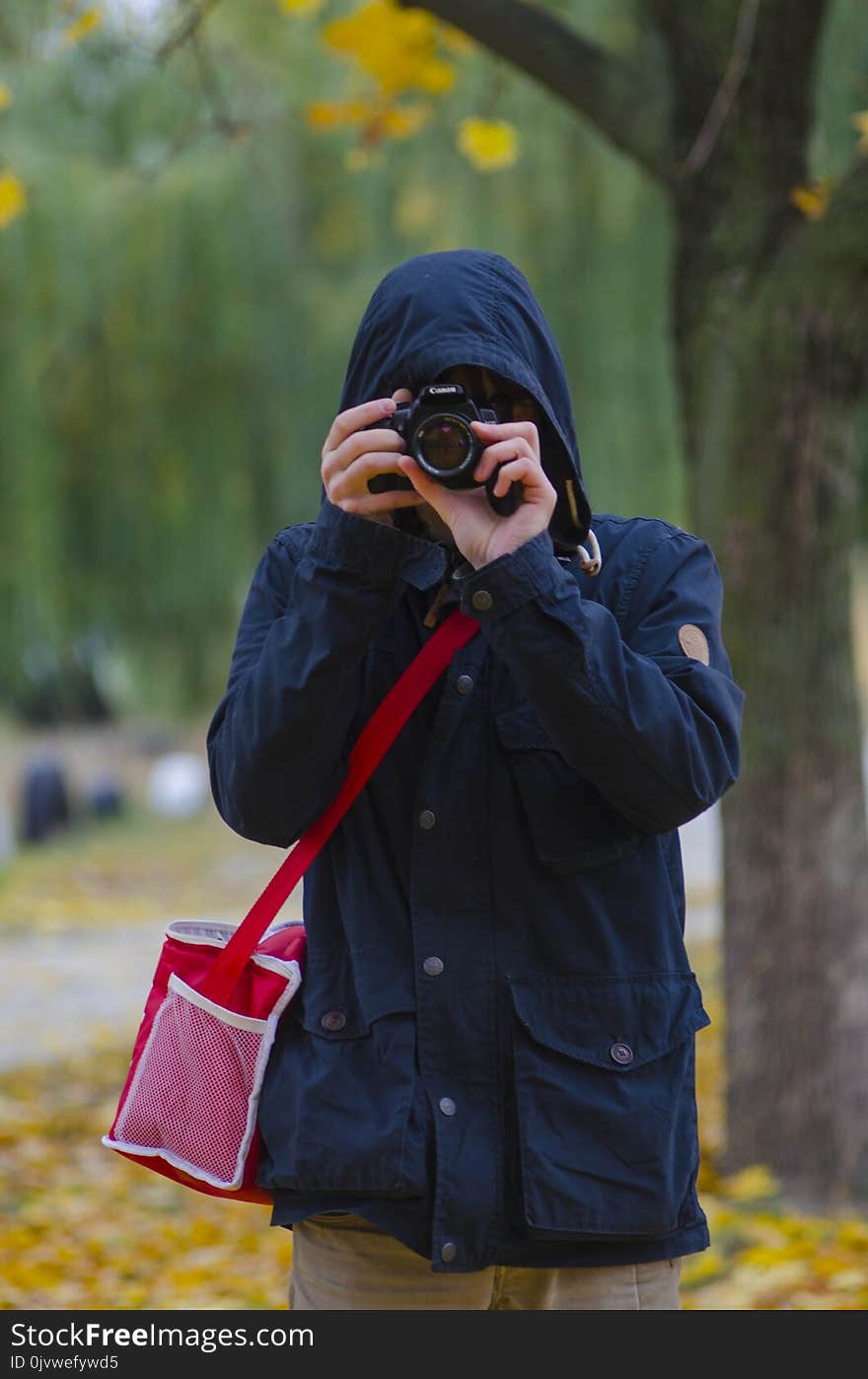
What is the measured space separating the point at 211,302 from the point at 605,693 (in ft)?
19.4

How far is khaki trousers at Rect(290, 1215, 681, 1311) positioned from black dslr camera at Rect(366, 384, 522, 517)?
75cm

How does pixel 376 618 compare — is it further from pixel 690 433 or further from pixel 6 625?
pixel 6 625

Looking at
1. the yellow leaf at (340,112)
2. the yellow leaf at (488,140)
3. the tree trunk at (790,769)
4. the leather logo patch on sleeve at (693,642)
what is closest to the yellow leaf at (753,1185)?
the tree trunk at (790,769)

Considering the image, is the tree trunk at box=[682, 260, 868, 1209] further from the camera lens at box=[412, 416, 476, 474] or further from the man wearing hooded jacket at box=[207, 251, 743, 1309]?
the camera lens at box=[412, 416, 476, 474]

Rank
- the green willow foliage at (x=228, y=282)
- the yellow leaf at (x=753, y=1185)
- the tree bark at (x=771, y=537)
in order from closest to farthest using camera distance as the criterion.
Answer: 1. the tree bark at (x=771, y=537)
2. the yellow leaf at (x=753, y=1185)
3. the green willow foliage at (x=228, y=282)

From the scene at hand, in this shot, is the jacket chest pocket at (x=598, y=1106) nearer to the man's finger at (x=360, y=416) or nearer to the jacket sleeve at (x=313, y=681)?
the jacket sleeve at (x=313, y=681)

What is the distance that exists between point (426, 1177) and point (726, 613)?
2.67m

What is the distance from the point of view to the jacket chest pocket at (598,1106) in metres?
1.57

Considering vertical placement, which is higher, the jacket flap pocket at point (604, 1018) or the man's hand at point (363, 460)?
the man's hand at point (363, 460)

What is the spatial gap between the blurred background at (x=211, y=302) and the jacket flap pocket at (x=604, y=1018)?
10.3 feet

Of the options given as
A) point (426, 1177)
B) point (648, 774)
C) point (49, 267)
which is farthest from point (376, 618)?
point (49, 267)

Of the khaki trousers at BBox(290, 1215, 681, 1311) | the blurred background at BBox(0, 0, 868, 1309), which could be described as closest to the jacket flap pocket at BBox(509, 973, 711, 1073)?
the khaki trousers at BBox(290, 1215, 681, 1311)

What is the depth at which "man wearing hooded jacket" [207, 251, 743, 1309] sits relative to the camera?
61.7 inches

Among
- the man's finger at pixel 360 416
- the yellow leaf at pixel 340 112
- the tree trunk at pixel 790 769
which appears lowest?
the tree trunk at pixel 790 769
